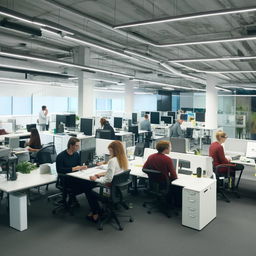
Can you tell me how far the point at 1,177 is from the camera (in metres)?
4.36

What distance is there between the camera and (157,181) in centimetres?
448

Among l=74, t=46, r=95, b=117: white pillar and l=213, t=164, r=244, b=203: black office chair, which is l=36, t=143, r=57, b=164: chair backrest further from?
l=74, t=46, r=95, b=117: white pillar

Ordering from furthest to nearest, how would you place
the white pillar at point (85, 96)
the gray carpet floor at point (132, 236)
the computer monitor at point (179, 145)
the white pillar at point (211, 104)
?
the white pillar at point (211, 104) → the white pillar at point (85, 96) → the computer monitor at point (179, 145) → the gray carpet floor at point (132, 236)

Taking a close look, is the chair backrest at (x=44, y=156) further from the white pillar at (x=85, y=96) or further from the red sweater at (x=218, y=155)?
the white pillar at (x=85, y=96)

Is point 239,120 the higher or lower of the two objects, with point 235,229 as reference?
higher

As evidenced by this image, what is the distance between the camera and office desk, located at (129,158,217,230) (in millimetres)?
4133

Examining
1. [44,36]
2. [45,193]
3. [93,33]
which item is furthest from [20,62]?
[45,193]

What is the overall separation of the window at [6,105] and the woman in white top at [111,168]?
1152cm

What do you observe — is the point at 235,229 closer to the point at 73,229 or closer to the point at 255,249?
the point at 255,249

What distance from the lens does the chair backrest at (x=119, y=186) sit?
3975mm

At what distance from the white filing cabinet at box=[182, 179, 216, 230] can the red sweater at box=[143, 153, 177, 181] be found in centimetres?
35

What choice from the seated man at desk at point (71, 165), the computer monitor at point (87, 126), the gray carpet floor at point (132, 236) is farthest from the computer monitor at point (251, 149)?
the computer monitor at point (87, 126)

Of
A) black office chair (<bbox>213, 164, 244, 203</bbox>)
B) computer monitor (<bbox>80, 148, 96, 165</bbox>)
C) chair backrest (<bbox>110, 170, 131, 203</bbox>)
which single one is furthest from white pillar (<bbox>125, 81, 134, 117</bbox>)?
chair backrest (<bbox>110, 170, 131, 203</bbox>)

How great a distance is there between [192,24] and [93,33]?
8.12 ft
